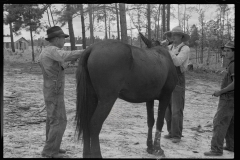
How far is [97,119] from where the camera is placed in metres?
3.89

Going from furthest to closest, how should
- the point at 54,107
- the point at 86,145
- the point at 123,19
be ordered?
the point at 123,19
the point at 54,107
the point at 86,145

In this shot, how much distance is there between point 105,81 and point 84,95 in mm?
396

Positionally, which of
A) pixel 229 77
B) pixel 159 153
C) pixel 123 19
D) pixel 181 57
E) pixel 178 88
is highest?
pixel 123 19

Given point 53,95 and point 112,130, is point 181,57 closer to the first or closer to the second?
point 112,130

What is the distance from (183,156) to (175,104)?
134 centimetres

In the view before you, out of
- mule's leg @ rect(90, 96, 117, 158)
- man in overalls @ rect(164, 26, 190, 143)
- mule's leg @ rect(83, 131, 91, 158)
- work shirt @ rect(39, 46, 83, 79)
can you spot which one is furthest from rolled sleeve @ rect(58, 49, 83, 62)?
man in overalls @ rect(164, 26, 190, 143)

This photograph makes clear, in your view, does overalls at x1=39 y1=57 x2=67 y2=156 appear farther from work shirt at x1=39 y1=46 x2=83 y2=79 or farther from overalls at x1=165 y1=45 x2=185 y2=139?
overalls at x1=165 y1=45 x2=185 y2=139

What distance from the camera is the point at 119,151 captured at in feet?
15.1

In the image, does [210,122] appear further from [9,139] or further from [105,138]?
→ [9,139]

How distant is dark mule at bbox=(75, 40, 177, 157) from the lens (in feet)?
12.7

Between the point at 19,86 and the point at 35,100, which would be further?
the point at 19,86

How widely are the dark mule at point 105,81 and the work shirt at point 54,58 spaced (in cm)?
23

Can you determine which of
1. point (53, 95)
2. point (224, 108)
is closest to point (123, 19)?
point (224, 108)

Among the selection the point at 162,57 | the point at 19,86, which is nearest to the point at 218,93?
the point at 162,57
